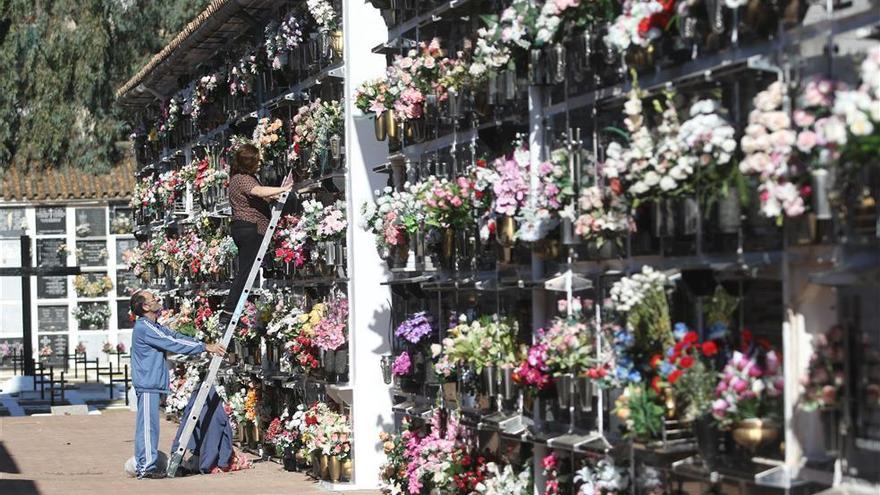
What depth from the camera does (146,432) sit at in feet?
45.8

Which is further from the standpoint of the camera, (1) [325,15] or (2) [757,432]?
(1) [325,15]

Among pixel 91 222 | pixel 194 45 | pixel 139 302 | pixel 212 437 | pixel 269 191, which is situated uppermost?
pixel 194 45

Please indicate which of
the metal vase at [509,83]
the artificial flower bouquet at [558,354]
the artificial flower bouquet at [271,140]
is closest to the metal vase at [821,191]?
the artificial flower bouquet at [558,354]

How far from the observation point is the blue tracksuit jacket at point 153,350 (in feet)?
46.1

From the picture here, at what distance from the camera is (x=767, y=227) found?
725cm

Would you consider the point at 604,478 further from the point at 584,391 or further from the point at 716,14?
the point at 716,14

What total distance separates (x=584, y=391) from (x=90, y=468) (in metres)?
7.65

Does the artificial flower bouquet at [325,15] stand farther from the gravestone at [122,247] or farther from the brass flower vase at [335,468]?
the gravestone at [122,247]

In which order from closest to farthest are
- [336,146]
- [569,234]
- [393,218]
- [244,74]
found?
[569,234] → [393,218] → [336,146] → [244,74]

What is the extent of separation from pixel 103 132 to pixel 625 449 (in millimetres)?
28502

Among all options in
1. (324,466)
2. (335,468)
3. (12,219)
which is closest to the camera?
(335,468)

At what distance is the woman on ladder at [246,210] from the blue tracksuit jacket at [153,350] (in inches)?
32.3

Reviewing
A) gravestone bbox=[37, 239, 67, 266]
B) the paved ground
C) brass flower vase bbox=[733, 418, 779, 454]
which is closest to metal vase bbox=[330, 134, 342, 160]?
the paved ground

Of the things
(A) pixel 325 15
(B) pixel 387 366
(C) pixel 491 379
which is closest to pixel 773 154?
(C) pixel 491 379
